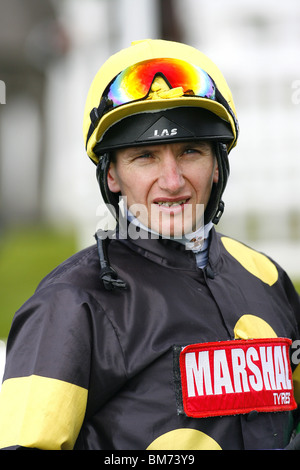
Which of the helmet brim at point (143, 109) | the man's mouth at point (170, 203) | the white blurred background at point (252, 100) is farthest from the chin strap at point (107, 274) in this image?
the white blurred background at point (252, 100)

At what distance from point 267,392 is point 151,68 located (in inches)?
42.3

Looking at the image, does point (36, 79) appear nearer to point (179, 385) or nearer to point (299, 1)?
point (299, 1)

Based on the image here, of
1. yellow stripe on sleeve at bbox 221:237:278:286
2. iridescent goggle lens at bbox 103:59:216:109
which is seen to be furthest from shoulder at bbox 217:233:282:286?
iridescent goggle lens at bbox 103:59:216:109

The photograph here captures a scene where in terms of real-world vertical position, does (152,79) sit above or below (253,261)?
above

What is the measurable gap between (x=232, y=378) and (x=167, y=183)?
62 centimetres

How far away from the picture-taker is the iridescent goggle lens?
2.29m

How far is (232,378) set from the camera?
220cm

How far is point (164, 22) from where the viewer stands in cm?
1426

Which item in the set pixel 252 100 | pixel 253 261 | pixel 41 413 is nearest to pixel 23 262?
pixel 252 100

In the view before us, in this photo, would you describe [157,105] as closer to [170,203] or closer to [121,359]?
[170,203]

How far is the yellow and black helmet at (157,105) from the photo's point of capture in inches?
89.4

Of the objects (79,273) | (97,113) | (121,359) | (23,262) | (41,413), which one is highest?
(97,113)

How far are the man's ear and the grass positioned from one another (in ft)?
15.0
